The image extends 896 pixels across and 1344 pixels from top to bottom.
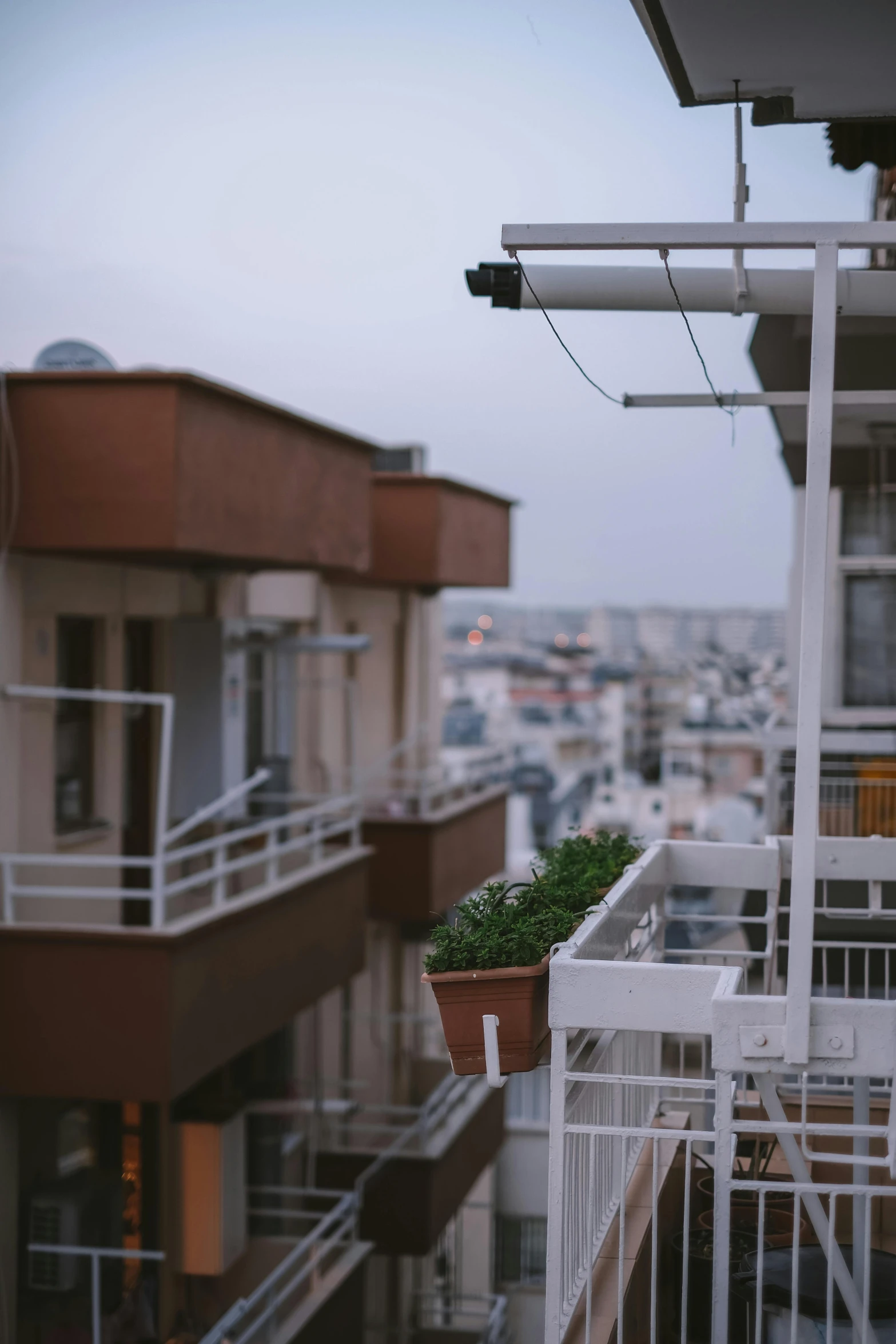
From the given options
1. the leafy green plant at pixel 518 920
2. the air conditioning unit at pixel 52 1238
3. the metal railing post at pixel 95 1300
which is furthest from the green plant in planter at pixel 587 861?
the air conditioning unit at pixel 52 1238

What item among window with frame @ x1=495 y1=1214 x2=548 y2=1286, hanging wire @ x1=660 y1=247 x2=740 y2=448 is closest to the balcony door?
hanging wire @ x1=660 y1=247 x2=740 y2=448

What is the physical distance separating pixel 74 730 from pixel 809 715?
28.2 ft

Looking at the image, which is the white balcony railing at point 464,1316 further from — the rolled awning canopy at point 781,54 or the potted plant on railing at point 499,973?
the rolled awning canopy at point 781,54

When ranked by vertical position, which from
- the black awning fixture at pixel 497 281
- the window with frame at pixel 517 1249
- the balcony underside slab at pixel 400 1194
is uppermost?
the black awning fixture at pixel 497 281

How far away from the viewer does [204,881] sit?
8.70 meters

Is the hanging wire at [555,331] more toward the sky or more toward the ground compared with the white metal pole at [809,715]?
more toward the sky

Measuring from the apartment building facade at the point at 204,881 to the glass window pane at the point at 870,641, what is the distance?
426 centimetres

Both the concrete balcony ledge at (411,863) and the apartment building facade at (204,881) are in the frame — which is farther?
the concrete balcony ledge at (411,863)

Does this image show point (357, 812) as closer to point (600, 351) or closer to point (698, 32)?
point (600, 351)

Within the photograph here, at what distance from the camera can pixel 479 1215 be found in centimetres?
1933

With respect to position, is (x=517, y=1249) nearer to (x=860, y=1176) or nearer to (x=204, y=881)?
(x=204, y=881)

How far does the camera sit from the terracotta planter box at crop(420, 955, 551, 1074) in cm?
343

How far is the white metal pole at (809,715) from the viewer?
2939mm

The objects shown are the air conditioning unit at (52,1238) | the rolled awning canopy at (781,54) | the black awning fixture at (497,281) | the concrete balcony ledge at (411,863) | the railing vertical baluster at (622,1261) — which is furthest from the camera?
the concrete balcony ledge at (411,863)
